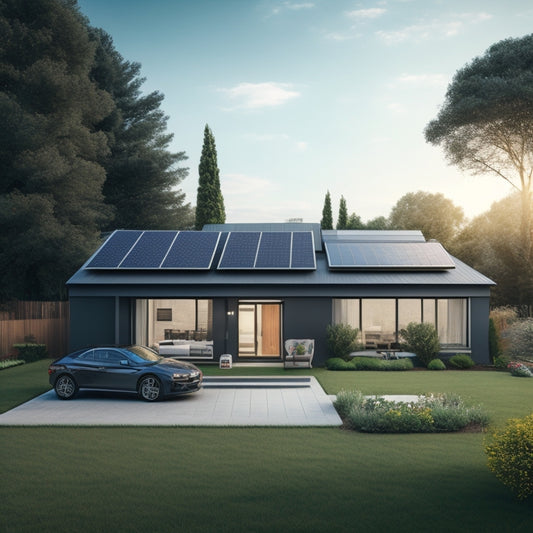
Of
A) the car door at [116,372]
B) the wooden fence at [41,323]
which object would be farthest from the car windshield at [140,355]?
the wooden fence at [41,323]

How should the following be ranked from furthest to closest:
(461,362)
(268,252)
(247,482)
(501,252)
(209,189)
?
1. (209,189)
2. (501,252)
3. (268,252)
4. (461,362)
5. (247,482)

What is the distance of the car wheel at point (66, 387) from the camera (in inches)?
558

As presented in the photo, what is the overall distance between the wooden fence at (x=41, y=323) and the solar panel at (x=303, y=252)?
10616mm

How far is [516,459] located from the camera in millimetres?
6332

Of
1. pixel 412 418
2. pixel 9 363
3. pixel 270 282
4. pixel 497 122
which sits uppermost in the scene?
pixel 497 122

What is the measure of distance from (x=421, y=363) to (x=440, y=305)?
8.26 feet

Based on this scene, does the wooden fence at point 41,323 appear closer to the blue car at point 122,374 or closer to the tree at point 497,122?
the blue car at point 122,374

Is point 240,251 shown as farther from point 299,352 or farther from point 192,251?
point 299,352

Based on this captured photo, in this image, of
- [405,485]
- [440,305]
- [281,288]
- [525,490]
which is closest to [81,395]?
[281,288]

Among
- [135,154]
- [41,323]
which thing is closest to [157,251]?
[41,323]

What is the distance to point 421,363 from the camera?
2033cm

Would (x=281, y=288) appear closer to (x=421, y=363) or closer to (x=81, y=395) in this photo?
(x=421, y=363)

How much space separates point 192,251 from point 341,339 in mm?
6996

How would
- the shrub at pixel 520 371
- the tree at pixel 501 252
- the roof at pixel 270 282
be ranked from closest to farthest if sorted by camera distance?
the shrub at pixel 520 371
the roof at pixel 270 282
the tree at pixel 501 252
